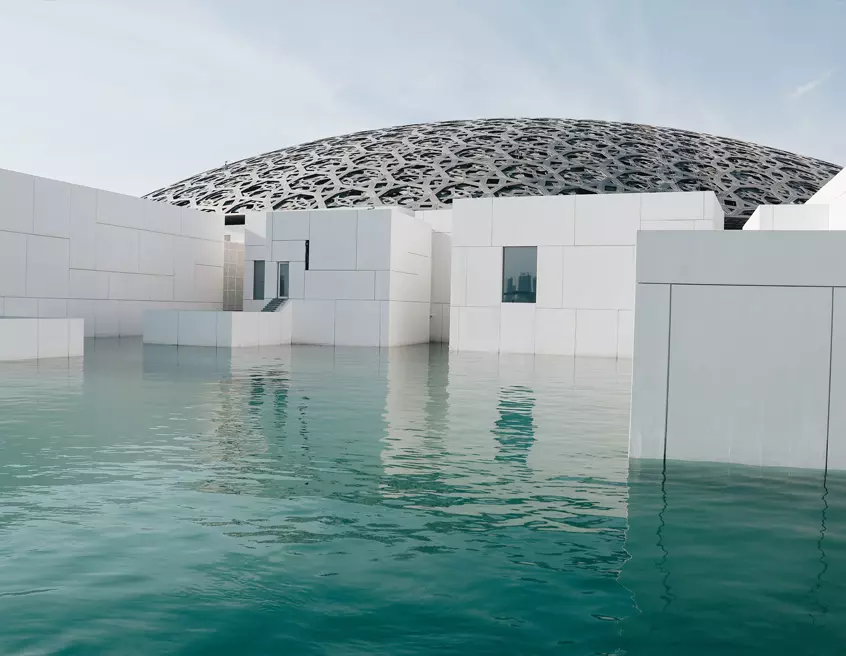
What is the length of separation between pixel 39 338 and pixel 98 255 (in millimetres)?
10585

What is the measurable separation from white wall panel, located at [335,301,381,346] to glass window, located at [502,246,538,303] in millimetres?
4513

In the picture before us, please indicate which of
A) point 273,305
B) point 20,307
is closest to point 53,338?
point 20,307

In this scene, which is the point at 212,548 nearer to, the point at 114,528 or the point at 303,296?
the point at 114,528

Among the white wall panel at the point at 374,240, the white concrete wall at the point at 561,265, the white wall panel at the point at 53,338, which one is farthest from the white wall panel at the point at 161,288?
the white concrete wall at the point at 561,265

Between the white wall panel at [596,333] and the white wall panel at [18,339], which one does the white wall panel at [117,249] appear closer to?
the white wall panel at [18,339]

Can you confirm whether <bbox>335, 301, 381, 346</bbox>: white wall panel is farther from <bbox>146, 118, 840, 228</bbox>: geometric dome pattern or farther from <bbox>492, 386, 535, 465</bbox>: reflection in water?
<bbox>492, 386, 535, 465</bbox>: reflection in water

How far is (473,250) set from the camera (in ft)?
84.6

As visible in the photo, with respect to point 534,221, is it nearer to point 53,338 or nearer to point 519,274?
point 519,274

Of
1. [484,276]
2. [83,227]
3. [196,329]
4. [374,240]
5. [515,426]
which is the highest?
[83,227]

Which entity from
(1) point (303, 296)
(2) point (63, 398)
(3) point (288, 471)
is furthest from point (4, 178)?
(3) point (288, 471)

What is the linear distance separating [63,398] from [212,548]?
8.02m

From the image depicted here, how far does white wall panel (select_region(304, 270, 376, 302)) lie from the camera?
90.6 ft

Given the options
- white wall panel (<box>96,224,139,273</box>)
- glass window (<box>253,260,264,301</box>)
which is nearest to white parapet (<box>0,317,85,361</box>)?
white wall panel (<box>96,224,139,273</box>)

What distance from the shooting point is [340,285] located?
91.7 feet
